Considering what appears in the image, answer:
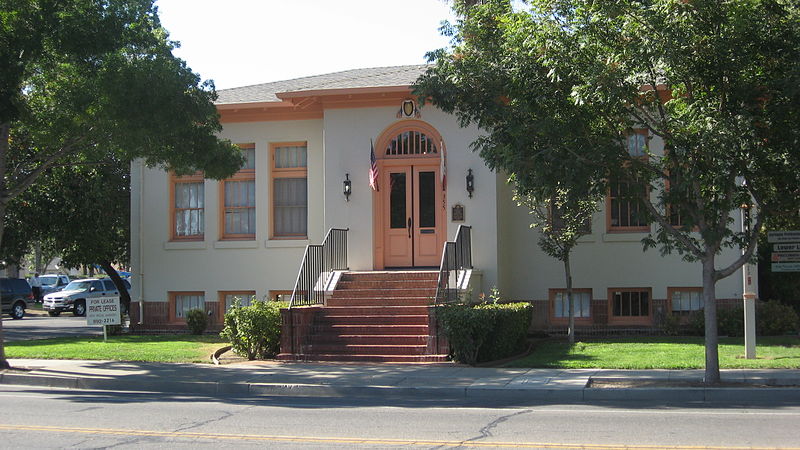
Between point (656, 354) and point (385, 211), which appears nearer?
point (656, 354)

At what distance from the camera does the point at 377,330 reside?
1616cm

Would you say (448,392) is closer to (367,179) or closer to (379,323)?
(379,323)

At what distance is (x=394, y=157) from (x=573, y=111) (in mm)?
7391

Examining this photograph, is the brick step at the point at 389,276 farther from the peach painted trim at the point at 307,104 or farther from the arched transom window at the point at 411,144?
the peach painted trim at the point at 307,104

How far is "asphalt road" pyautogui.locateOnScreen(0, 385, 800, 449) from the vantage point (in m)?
8.38

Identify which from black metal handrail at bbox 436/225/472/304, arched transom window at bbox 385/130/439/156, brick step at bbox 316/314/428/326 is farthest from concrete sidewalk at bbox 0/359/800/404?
arched transom window at bbox 385/130/439/156

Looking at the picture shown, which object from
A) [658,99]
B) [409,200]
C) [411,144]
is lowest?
[409,200]

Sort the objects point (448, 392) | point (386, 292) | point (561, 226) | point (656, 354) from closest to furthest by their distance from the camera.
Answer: point (448, 392) → point (656, 354) → point (386, 292) → point (561, 226)

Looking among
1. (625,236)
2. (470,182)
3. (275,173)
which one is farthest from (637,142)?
(275,173)

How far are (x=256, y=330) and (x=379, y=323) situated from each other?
7.84 ft

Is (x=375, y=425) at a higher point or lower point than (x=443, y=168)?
lower

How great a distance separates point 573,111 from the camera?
1275cm

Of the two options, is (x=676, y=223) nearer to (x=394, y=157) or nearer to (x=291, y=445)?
(x=394, y=157)

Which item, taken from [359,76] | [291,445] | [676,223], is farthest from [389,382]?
[359,76]
